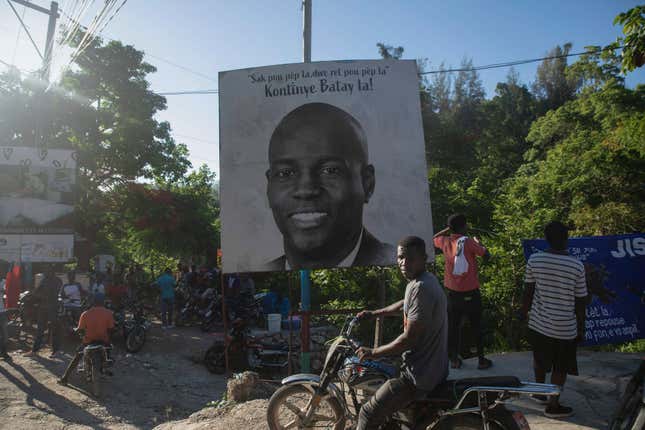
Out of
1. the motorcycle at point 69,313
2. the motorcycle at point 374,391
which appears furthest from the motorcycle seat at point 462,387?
the motorcycle at point 69,313

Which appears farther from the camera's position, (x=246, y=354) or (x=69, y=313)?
(x=69, y=313)

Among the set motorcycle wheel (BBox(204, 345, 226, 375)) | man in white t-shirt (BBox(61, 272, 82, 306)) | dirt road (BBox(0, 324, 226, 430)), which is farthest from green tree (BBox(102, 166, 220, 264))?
motorcycle wheel (BBox(204, 345, 226, 375))

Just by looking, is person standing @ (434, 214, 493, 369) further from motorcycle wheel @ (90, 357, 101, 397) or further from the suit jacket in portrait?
motorcycle wheel @ (90, 357, 101, 397)

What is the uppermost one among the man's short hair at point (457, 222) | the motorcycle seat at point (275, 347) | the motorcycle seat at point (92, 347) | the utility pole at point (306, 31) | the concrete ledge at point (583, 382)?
the utility pole at point (306, 31)

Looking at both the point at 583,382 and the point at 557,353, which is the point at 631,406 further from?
the point at 583,382

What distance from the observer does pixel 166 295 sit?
13.9 meters

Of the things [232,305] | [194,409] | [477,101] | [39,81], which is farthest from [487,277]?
[477,101]

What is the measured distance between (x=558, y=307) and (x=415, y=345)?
61.8 inches

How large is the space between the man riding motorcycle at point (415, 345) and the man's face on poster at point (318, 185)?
105 inches

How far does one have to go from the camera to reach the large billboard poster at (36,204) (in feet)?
39.8

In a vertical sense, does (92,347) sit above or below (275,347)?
above

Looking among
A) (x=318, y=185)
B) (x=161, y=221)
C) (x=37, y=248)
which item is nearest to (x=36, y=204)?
(x=37, y=248)

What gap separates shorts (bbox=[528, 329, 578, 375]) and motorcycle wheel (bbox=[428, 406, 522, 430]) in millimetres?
1317

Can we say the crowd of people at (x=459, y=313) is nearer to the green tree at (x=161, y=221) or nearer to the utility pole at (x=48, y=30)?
the utility pole at (x=48, y=30)
